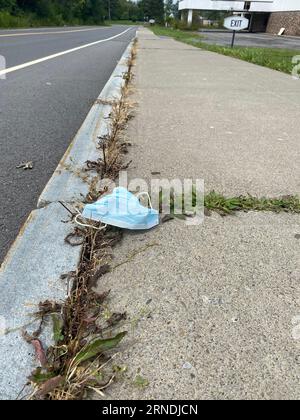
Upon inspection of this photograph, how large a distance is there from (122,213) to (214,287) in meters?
0.68

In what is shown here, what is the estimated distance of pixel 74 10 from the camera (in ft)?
197

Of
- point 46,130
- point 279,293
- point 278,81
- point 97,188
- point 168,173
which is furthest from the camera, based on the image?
point 278,81

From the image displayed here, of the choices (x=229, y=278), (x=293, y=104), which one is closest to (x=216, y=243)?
(x=229, y=278)

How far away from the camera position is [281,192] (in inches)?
98.7

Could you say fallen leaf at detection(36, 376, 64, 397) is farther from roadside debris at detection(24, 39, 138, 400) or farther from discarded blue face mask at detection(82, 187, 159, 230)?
discarded blue face mask at detection(82, 187, 159, 230)

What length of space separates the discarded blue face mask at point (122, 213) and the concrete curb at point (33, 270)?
0.55 feet

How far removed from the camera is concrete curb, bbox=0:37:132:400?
1.22 meters

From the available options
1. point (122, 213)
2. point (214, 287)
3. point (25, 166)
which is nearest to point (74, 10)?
point (25, 166)

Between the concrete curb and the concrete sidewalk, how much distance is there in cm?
25

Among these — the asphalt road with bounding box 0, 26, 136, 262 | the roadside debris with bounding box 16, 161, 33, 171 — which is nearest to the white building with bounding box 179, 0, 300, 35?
the asphalt road with bounding box 0, 26, 136, 262

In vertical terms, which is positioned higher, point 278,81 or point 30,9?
point 278,81

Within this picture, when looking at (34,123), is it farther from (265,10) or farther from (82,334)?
(265,10)
